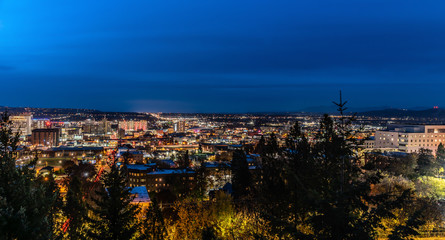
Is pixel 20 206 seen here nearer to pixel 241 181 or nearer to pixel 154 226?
pixel 154 226

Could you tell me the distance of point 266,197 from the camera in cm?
912

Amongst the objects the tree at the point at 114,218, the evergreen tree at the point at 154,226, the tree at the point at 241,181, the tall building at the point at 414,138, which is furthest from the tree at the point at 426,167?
the tall building at the point at 414,138

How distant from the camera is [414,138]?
179 feet

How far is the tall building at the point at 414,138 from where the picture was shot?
179ft

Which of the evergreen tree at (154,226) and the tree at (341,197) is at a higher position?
the tree at (341,197)

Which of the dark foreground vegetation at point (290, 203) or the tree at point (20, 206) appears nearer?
the tree at point (20, 206)

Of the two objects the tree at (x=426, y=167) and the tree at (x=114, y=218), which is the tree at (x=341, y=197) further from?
the tree at (x=426, y=167)

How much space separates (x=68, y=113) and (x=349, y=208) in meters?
202

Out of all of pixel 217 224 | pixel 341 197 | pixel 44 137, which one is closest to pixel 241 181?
pixel 217 224

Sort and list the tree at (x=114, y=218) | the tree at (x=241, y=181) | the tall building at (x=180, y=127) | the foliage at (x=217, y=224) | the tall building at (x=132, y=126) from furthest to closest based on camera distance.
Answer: the tall building at (x=132, y=126) → the tall building at (x=180, y=127) → the tree at (x=241, y=181) → the foliage at (x=217, y=224) → the tree at (x=114, y=218)

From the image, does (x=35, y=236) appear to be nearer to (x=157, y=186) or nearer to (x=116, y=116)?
(x=157, y=186)

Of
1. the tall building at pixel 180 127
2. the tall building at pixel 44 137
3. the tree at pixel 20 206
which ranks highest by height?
the tree at pixel 20 206

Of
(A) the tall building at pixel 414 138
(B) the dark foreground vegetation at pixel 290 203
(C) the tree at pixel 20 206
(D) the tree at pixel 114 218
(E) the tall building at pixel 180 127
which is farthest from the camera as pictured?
(E) the tall building at pixel 180 127

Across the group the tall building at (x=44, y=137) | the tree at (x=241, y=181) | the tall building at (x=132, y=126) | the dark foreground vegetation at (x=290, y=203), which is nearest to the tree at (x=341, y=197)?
the dark foreground vegetation at (x=290, y=203)
